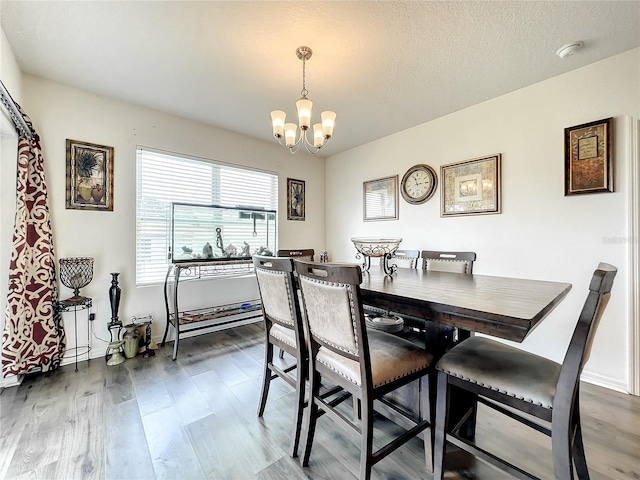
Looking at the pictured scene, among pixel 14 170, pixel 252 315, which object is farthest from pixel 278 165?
pixel 14 170

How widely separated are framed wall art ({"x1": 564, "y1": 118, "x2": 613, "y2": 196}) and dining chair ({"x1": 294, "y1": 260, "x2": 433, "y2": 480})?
83.5 inches

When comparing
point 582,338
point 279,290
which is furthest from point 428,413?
point 279,290

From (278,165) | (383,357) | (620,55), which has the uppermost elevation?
(620,55)

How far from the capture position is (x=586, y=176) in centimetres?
221

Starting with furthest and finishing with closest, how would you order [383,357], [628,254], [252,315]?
1. [252,315]
2. [628,254]
3. [383,357]

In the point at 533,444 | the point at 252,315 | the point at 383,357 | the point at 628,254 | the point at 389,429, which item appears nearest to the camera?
the point at 383,357

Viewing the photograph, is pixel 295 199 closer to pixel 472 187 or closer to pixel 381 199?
pixel 381 199

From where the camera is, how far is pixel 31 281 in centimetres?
221

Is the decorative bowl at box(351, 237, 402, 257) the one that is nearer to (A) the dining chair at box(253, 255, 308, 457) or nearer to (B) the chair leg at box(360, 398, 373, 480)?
(A) the dining chair at box(253, 255, 308, 457)

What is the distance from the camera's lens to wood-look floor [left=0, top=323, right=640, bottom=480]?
1.35 meters

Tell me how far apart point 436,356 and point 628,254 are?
76.5 inches

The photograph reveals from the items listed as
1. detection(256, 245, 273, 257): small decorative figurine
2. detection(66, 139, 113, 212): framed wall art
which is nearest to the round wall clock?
detection(256, 245, 273, 257): small decorative figurine

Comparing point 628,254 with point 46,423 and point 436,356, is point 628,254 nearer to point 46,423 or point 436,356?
point 436,356

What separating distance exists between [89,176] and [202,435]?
8.45 feet
